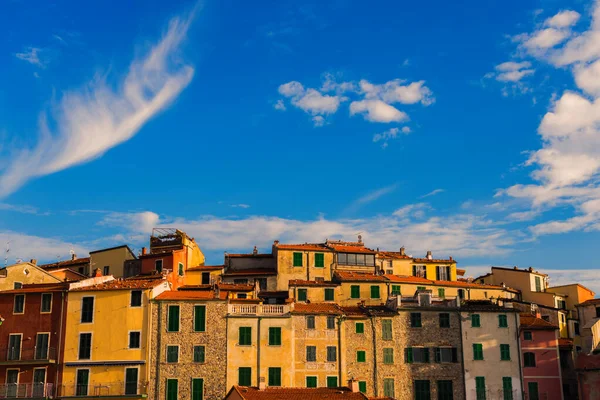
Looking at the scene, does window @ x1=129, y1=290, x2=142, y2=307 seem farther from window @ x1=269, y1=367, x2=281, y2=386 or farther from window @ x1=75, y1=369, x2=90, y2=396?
window @ x1=269, y1=367, x2=281, y2=386

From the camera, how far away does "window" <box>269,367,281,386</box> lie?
5721 centimetres

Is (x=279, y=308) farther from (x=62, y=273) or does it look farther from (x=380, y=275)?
(x=62, y=273)

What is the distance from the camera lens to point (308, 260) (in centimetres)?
7394

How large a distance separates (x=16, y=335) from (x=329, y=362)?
83.9ft

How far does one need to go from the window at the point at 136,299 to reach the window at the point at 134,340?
232cm

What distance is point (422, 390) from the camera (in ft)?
198

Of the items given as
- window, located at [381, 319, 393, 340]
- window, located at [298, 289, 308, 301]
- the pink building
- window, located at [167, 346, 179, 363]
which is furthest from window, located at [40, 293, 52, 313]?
the pink building

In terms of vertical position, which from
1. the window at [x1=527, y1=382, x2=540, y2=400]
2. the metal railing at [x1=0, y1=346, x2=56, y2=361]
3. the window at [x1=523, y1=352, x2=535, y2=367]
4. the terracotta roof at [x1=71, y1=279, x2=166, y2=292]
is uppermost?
the terracotta roof at [x1=71, y1=279, x2=166, y2=292]

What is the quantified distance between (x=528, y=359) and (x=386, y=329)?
513 inches

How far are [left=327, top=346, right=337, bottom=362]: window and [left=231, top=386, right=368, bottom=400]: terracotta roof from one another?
326 inches

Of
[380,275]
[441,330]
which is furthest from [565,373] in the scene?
[380,275]

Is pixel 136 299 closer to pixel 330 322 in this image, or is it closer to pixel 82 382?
pixel 82 382

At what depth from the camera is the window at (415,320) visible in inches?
2450

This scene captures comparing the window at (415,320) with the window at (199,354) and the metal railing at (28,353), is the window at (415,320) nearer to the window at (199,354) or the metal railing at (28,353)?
the window at (199,354)
